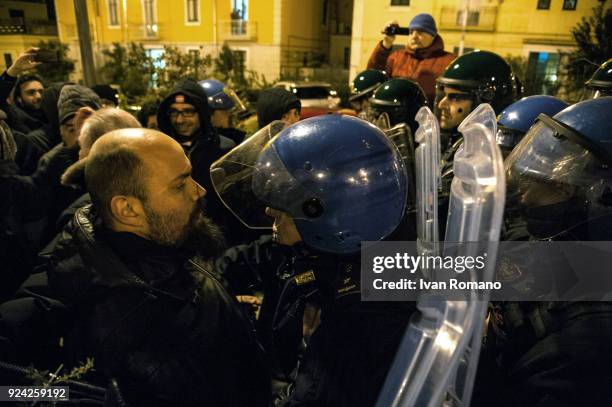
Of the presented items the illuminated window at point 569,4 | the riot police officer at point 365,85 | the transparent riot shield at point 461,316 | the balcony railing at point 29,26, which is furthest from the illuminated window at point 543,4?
the balcony railing at point 29,26

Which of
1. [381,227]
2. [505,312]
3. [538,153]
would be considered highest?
[538,153]

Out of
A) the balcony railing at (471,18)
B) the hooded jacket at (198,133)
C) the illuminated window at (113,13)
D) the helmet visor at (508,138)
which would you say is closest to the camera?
the helmet visor at (508,138)

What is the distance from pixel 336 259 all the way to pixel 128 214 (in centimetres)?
87

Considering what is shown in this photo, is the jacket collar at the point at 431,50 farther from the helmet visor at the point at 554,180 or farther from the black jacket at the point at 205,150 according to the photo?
the helmet visor at the point at 554,180


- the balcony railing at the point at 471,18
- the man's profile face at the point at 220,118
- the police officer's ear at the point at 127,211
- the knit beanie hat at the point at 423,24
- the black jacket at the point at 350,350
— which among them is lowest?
the black jacket at the point at 350,350

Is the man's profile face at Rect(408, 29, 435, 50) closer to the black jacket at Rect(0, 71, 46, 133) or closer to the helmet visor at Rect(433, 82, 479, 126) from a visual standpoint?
the helmet visor at Rect(433, 82, 479, 126)

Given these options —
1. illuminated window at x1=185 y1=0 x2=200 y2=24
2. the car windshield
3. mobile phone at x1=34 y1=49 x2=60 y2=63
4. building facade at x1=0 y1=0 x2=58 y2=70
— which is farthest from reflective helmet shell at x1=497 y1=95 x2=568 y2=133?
building facade at x1=0 y1=0 x2=58 y2=70

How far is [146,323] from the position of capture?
4.62 ft

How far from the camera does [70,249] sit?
1488 millimetres

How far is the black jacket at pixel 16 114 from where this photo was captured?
159 inches

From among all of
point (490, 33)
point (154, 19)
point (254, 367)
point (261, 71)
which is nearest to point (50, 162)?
point (254, 367)

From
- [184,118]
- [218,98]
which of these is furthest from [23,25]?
[184,118]

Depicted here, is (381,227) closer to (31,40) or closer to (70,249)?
(70,249)

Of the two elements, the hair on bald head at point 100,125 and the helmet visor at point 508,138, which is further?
the helmet visor at point 508,138
